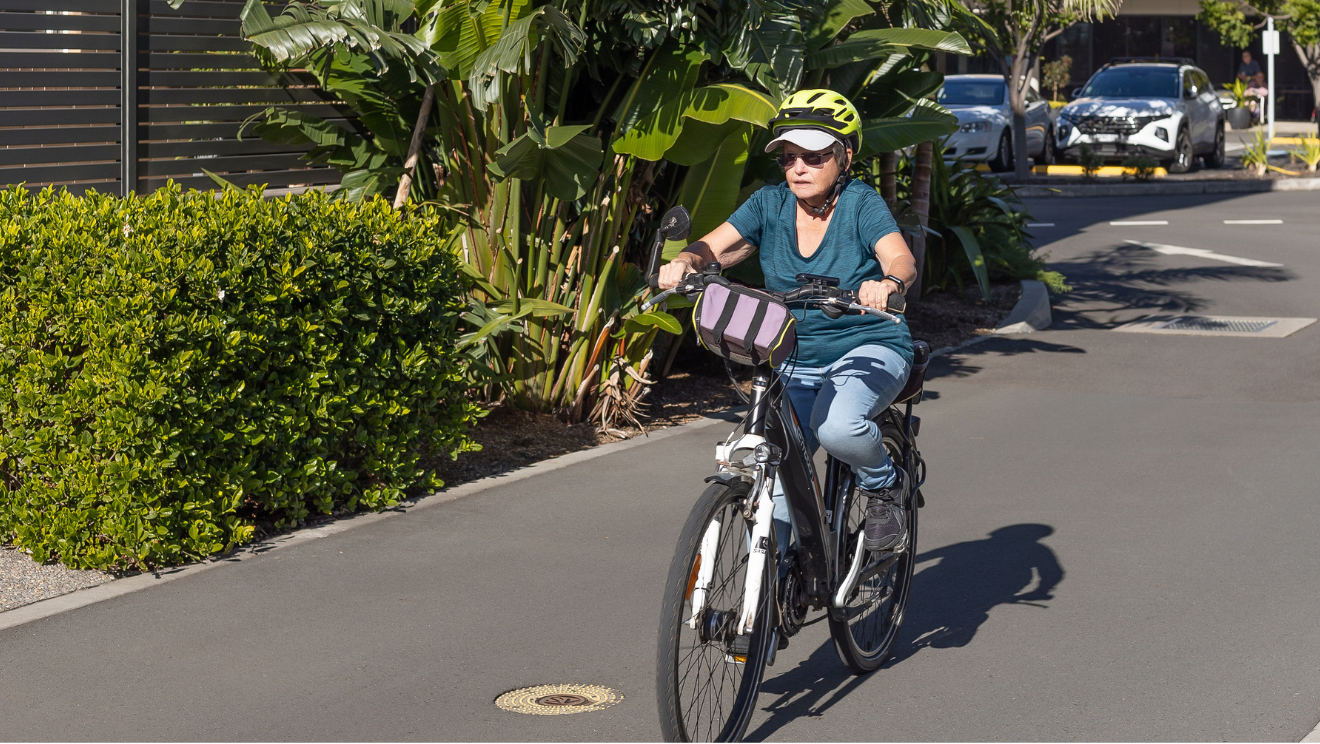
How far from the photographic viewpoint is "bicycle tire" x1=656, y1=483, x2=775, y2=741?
3.83 meters

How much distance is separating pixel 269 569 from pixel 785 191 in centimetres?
269

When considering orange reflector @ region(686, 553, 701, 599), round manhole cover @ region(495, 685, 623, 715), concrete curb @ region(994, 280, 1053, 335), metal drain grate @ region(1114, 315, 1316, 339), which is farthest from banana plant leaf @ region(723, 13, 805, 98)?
metal drain grate @ region(1114, 315, 1316, 339)

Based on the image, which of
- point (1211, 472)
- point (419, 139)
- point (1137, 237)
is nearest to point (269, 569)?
point (419, 139)

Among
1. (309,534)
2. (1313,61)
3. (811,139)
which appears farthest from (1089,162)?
(811,139)

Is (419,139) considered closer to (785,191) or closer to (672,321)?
(672,321)

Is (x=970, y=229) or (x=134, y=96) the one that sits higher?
(x=134, y=96)

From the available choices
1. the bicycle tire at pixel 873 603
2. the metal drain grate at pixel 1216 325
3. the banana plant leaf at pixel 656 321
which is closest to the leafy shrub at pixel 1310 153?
the metal drain grate at pixel 1216 325

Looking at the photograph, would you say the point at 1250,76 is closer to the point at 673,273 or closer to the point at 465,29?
the point at 465,29

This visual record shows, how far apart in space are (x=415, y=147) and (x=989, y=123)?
20972mm

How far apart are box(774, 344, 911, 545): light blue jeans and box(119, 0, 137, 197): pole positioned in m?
4.71

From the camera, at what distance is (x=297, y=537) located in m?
6.34

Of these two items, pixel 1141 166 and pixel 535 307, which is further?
pixel 1141 166

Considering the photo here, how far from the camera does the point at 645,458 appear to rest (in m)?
8.04

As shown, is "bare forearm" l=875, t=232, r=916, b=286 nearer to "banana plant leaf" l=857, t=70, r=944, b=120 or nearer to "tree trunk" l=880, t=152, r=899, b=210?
"banana plant leaf" l=857, t=70, r=944, b=120
